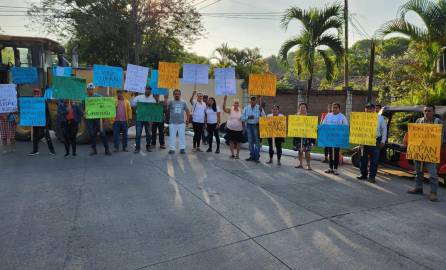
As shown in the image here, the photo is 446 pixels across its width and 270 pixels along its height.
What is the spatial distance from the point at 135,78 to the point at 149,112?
928 mm

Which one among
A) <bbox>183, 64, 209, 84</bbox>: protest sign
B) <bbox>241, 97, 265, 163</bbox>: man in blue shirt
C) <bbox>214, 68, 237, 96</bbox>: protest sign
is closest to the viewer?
<bbox>241, 97, 265, 163</bbox>: man in blue shirt

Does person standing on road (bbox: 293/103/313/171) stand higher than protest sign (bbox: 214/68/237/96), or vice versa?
protest sign (bbox: 214/68/237/96)

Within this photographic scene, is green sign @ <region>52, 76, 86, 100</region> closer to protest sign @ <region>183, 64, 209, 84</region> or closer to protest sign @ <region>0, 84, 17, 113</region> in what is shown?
protest sign @ <region>0, 84, 17, 113</region>

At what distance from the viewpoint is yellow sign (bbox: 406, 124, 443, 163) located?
5.92m

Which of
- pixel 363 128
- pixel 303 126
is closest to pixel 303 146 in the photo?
pixel 303 126

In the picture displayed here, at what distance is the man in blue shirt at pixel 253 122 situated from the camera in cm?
874

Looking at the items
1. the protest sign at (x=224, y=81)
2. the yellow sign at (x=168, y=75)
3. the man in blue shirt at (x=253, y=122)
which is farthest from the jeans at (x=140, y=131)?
the man in blue shirt at (x=253, y=122)

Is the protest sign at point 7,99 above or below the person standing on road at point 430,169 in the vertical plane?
above

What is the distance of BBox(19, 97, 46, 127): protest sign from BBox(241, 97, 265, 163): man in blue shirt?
15.7 ft

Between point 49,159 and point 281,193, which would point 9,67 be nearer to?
point 49,159

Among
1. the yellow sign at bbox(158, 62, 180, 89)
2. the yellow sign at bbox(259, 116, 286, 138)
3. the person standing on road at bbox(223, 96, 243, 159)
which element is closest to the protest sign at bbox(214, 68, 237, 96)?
the person standing on road at bbox(223, 96, 243, 159)

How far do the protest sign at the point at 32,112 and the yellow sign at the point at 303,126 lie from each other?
19.0ft

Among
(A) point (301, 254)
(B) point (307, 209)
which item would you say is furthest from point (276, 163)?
(A) point (301, 254)

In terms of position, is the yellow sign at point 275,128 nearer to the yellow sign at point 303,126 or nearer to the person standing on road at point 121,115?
the yellow sign at point 303,126
